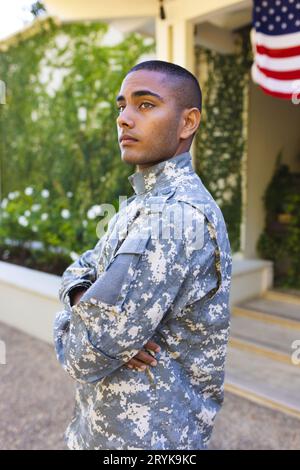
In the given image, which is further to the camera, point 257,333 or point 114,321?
point 257,333

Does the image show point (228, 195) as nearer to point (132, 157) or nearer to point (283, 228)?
point (283, 228)

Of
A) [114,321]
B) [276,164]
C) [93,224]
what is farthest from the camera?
[276,164]

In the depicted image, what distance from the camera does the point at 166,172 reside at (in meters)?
1.10

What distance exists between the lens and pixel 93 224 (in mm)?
4324

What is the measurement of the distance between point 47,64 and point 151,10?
100 inches

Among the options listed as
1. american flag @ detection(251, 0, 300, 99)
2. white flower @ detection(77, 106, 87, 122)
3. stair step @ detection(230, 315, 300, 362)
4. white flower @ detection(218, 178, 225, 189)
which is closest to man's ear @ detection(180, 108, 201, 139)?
american flag @ detection(251, 0, 300, 99)

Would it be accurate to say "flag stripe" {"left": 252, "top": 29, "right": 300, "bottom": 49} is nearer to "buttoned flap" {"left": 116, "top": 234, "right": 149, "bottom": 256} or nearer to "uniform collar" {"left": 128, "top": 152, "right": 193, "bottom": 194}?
"uniform collar" {"left": 128, "top": 152, "right": 193, "bottom": 194}

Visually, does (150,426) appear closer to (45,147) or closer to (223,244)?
(223,244)

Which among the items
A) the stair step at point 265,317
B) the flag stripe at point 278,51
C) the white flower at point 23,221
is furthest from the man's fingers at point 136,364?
the white flower at point 23,221

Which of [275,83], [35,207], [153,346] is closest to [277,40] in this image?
[275,83]

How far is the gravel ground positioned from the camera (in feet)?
7.98
